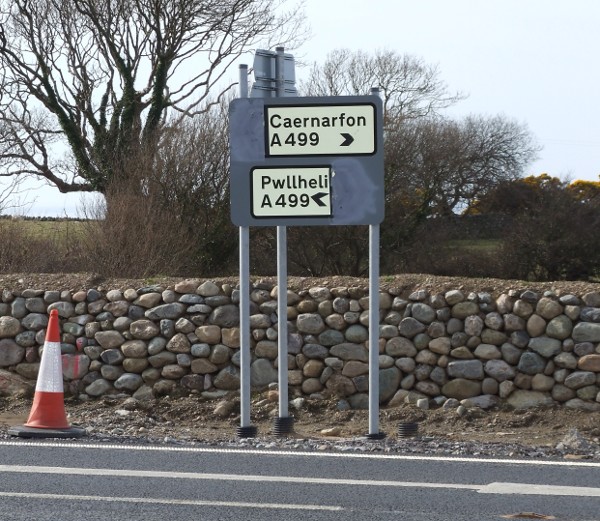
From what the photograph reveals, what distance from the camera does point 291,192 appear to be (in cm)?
952

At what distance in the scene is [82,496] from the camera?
6363mm

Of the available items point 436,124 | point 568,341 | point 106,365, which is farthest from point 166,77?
point 568,341

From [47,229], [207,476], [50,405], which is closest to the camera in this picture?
[207,476]

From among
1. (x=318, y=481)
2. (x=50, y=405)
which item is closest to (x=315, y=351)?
(x=50, y=405)

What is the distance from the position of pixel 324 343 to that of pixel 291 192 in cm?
314

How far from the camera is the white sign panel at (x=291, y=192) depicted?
31.0 ft

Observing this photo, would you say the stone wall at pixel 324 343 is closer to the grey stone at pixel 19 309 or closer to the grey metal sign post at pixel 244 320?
the grey stone at pixel 19 309

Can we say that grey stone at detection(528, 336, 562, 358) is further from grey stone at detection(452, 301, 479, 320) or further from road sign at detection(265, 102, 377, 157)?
road sign at detection(265, 102, 377, 157)

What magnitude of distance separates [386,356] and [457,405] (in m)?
0.96

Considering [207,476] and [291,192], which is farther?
[291,192]

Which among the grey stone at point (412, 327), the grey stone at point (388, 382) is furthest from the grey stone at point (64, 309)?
the grey stone at point (412, 327)

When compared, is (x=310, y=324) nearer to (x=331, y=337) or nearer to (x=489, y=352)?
(x=331, y=337)

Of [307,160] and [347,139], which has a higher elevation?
[347,139]

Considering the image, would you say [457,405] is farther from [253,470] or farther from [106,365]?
[253,470]
